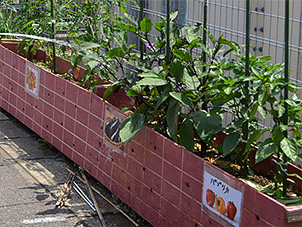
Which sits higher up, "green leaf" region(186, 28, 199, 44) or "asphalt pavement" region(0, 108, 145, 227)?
"green leaf" region(186, 28, 199, 44)

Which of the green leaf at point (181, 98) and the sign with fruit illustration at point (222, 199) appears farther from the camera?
the green leaf at point (181, 98)

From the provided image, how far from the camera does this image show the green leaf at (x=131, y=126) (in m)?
3.93

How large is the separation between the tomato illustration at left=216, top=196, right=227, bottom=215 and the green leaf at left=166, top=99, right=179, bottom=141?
55 cm

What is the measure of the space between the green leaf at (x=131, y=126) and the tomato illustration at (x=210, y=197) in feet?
2.26

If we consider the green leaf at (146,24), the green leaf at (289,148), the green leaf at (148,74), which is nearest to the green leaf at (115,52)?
the green leaf at (146,24)

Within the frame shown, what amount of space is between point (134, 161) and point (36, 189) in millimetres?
1052

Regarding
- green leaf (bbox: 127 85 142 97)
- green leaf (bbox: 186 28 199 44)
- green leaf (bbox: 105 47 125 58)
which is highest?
green leaf (bbox: 186 28 199 44)

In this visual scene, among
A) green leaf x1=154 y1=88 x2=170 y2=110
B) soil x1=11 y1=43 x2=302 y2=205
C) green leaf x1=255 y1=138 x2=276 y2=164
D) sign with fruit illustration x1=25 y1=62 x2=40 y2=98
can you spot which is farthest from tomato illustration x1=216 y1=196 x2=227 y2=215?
sign with fruit illustration x1=25 y1=62 x2=40 y2=98

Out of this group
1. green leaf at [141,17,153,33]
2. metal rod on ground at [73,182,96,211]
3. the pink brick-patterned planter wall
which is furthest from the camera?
metal rod on ground at [73,182,96,211]

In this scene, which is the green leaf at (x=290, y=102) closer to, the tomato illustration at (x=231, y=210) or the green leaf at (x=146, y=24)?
the tomato illustration at (x=231, y=210)

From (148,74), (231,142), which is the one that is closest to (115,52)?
(148,74)

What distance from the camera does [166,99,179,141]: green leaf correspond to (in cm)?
381

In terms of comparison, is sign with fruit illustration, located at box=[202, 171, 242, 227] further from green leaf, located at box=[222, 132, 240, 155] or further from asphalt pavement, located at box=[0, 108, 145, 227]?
asphalt pavement, located at box=[0, 108, 145, 227]

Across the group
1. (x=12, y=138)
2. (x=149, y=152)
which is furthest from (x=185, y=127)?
(x=12, y=138)
